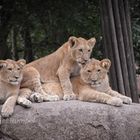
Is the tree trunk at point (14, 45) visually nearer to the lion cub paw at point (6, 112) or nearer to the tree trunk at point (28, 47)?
the tree trunk at point (28, 47)

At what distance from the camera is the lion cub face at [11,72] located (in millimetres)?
6889

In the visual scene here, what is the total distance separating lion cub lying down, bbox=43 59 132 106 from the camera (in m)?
7.13

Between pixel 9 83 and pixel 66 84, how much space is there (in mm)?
905

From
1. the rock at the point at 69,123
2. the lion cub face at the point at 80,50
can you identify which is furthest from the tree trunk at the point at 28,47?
the rock at the point at 69,123

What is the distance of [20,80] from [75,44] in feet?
3.47

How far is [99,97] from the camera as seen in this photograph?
714 centimetres

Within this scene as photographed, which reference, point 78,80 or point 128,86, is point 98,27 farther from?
point 78,80

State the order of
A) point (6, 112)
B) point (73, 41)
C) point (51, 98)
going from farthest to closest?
1. point (73, 41)
2. point (51, 98)
3. point (6, 112)

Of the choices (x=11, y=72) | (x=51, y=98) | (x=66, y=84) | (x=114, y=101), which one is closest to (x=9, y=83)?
(x=11, y=72)

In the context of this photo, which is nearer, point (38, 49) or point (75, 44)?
point (75, 44)

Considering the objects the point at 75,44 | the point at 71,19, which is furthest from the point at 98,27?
the point at 75,44

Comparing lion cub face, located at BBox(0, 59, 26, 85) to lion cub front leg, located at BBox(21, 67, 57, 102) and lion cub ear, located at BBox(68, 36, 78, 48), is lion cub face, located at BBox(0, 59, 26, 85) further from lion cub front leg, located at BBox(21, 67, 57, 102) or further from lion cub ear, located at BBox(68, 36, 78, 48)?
lion cub ear, located at BBox(68, 36, 78, 48)

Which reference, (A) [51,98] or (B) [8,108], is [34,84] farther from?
(B) [8,108]

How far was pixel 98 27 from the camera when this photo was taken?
36.8ft
